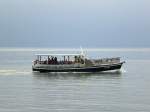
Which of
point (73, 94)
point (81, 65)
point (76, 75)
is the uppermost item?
point (81, 65)

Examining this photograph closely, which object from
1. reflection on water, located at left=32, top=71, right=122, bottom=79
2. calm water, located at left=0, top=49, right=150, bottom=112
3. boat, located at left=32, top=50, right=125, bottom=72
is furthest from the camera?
boat, located at left=32, top=50, right=125, bottom=72

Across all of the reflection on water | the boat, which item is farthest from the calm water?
the boat

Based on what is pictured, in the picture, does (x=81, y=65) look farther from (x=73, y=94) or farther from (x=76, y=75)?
(x=73, y=94)

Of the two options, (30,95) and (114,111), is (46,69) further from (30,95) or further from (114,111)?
(114,111)

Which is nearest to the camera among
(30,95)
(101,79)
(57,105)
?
(57,105)

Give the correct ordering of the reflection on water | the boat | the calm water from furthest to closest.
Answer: the boat < the reflection on water < the calm water

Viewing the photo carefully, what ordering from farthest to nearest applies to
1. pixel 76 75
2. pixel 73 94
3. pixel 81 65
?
pixel 81 65
pixel 76 75
pixel 73 94

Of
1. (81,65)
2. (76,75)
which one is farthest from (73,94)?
(81,65)

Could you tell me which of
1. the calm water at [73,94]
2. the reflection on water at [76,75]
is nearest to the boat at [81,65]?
the reflection on water at [76,75]

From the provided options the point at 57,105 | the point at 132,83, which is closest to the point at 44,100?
the point at 57,105

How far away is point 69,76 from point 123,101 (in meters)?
33.8

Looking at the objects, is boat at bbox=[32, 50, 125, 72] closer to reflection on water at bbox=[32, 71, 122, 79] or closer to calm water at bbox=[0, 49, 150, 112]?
reflection on water at bbox=[32, 71, 122, 79]

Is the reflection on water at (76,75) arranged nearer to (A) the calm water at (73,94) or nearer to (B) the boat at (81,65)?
(A) the calm water at (73,94)

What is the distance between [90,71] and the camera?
90125mm
